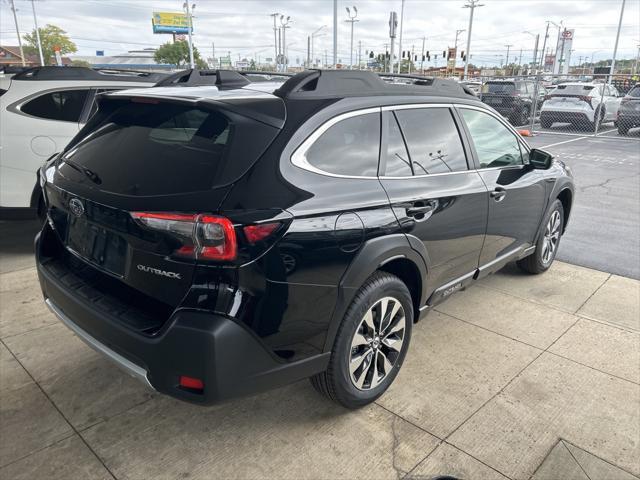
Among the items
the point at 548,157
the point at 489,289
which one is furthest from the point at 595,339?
the point at 548,157

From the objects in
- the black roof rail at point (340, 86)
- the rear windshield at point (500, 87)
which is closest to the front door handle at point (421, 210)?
the black roof rail at point (340, 86)

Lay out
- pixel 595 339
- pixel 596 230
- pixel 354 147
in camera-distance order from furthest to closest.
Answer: pixel 596 230
pixel 595 339
pixel 354 147

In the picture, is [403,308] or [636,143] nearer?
[403,308]

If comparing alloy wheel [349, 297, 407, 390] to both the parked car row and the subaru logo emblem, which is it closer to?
the subaru logo emblem

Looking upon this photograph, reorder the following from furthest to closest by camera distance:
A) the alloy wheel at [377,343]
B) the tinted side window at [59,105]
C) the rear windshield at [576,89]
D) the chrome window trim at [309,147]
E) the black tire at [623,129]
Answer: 1. the rear windshield at [576,89]
2. the black tire at [623,129]
3. the tinted side window at [59,105]
4. the alloy wheel at [377,343]
5. the chrome window trim at [309,147]

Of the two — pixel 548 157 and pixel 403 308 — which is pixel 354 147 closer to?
pixel 403 308

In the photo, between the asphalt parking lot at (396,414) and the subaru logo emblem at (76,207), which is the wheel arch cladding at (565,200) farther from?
the subaru logo emblem at (76,207)

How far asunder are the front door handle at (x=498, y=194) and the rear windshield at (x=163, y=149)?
195cm

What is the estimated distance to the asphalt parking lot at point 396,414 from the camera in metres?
2.49

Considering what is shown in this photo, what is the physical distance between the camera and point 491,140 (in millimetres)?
3877

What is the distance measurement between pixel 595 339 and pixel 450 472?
6.35 ft

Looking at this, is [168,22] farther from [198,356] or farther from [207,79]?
[198,356]

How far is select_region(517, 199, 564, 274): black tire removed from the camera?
4.64m

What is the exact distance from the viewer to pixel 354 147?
2678 millimetres
